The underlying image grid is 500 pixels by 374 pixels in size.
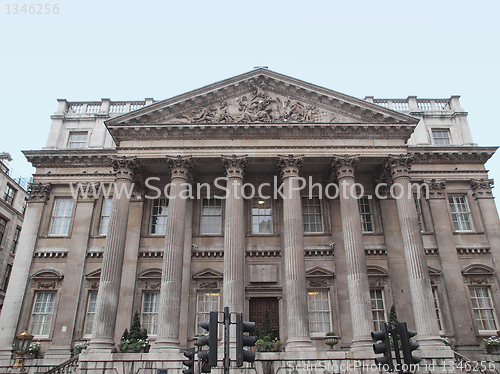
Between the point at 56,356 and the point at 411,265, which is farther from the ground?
the point at 411,265

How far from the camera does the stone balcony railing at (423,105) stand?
28.8m

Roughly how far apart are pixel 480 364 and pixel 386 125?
13582 millimetres

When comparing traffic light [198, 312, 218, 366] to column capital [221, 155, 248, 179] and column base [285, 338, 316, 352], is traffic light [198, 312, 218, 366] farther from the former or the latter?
column capital [221, 155, 248, 179]

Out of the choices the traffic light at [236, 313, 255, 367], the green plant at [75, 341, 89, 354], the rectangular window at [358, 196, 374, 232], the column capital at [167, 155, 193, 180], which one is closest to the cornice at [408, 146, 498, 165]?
the rectangular window at [358, 196, 374, 232]

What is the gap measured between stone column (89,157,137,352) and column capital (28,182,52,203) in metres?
7.03

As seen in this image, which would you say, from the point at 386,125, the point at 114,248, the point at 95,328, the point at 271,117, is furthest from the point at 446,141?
the point at 95,328

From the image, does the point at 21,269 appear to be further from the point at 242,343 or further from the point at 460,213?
the point at 460,213

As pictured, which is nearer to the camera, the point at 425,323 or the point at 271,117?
the point at 425,323

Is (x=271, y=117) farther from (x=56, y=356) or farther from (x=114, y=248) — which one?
(x=56, y=356)

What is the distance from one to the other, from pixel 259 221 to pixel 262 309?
5.39 m

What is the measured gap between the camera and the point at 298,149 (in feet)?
75.2

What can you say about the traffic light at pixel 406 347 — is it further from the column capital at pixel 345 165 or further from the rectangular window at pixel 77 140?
the rectangular window at pixel 77 140

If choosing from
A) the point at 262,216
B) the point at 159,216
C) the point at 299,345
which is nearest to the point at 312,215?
the point at 262,216

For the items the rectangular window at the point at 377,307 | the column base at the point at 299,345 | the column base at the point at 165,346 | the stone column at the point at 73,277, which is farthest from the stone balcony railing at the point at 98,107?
the rectangular window at the point at 377,307
